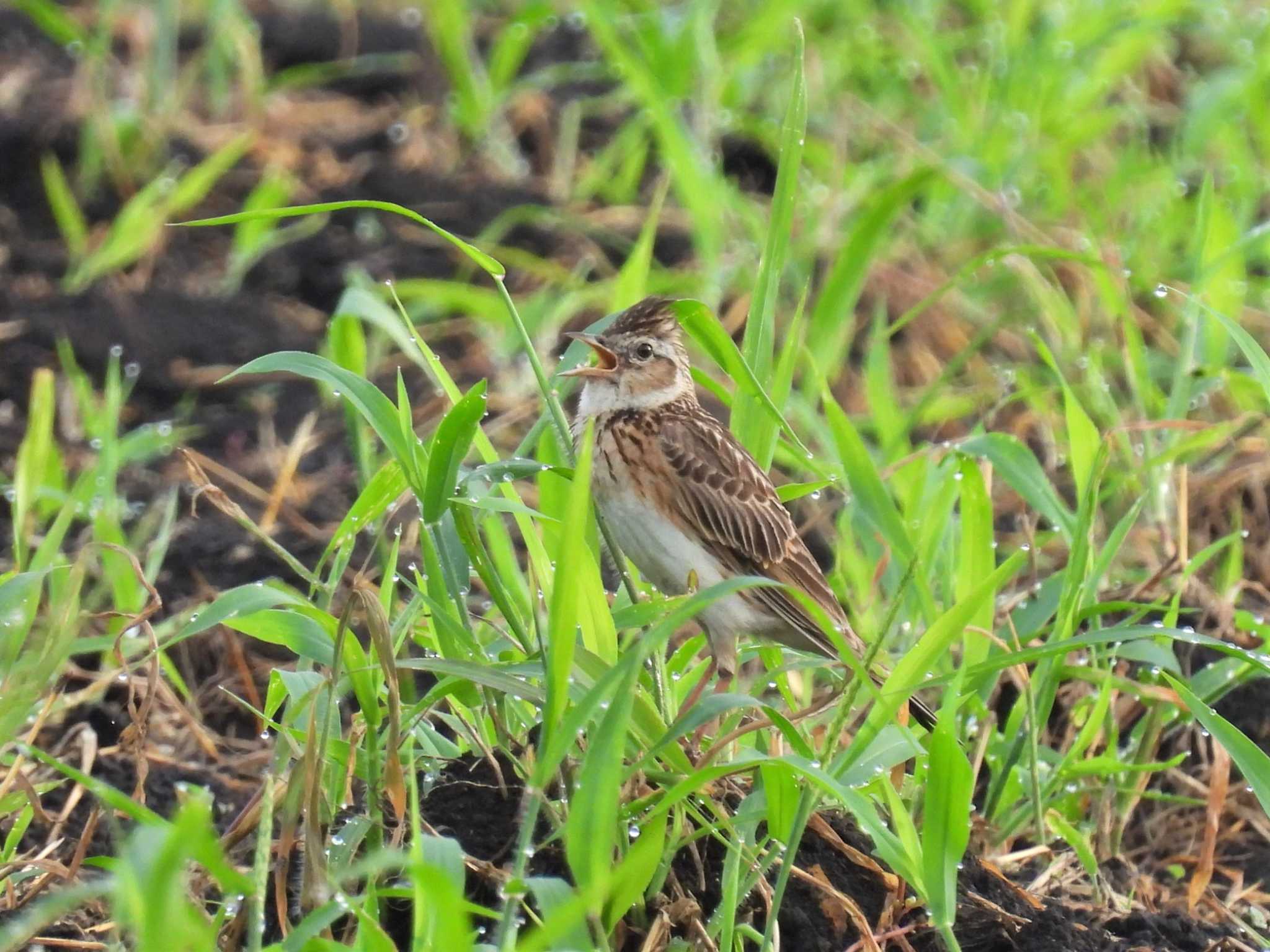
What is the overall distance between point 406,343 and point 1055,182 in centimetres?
384

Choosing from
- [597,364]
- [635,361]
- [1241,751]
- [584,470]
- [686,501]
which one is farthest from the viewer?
[597,364]

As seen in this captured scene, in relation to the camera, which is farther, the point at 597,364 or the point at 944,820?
the point at 597,364

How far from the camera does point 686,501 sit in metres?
3.90

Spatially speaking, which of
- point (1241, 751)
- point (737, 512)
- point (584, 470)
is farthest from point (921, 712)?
point (584, 470)

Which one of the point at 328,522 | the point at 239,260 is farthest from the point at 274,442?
the point at 239,260

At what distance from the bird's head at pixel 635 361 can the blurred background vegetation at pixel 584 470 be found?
0.29 metres

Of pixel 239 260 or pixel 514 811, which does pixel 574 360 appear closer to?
pixel 514 811

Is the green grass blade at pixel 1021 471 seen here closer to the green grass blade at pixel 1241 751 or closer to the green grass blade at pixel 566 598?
the green grass blade at pixel 1241 751

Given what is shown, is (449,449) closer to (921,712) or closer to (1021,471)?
(921,712)

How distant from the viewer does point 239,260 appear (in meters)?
6.43

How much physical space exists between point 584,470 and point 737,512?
1.36 metres

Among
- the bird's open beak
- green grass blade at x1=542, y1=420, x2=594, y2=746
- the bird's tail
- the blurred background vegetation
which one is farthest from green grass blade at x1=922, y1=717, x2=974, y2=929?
the bird's open beak

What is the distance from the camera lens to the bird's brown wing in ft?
12.8

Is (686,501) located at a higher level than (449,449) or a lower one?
lower
